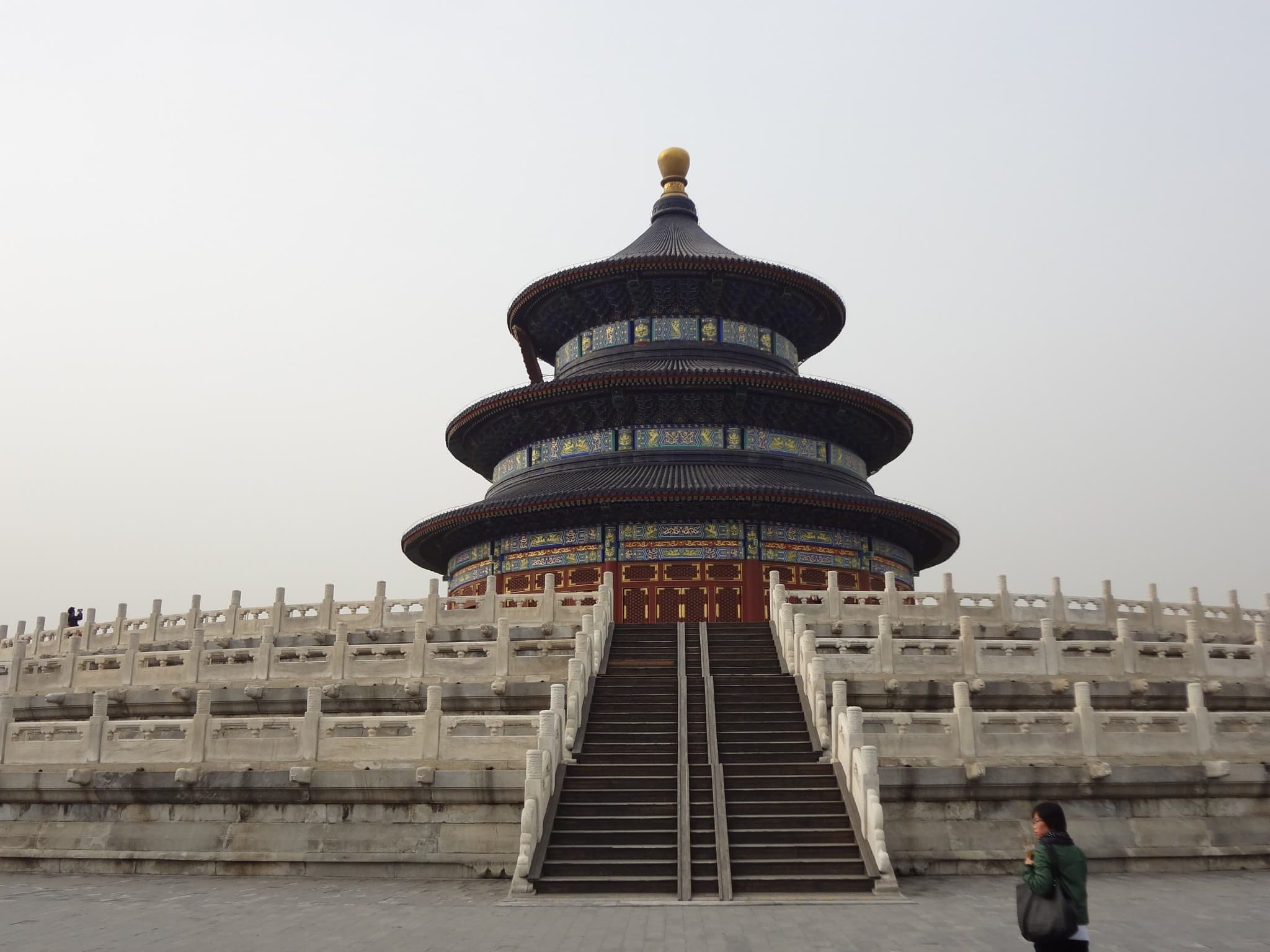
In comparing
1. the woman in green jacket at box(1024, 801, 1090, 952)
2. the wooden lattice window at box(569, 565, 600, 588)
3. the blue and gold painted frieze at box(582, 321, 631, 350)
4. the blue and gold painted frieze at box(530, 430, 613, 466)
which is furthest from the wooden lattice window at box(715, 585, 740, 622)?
the woman in green jacket at box(1024, 801, 1090, 952)

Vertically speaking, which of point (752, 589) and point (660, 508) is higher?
point (660, 508)

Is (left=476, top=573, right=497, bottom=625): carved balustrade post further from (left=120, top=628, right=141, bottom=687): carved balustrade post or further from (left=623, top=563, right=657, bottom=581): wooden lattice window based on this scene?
(left=623, top=563, right=657, bottom=581): wooden lattice window

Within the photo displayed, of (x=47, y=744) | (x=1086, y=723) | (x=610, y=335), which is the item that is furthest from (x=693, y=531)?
(x=47, y=744)

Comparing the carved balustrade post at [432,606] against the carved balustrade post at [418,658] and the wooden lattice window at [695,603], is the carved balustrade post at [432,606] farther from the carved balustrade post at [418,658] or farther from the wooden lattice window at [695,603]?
the wooden lattice window at [695,603]

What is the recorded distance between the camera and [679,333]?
1528 inches

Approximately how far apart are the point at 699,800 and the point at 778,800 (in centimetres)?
104

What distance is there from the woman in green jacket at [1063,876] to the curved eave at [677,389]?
26806mm

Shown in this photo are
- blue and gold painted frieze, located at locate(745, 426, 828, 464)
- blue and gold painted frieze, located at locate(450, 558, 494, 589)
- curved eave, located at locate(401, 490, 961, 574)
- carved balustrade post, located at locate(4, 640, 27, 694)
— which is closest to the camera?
carved balustrade post, located at locate(4, 640, 27, 694)

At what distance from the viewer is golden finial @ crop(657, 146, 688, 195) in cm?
4456

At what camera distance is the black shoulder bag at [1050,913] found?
285 inches

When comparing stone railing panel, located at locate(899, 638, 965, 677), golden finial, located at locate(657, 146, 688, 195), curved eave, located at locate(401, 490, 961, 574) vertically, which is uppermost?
golden finial, located at locate(657, 146, 688, 195)

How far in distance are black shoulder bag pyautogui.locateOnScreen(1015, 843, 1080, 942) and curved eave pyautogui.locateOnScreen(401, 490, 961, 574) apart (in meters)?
23.7

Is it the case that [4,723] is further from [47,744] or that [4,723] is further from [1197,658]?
[1197,658]

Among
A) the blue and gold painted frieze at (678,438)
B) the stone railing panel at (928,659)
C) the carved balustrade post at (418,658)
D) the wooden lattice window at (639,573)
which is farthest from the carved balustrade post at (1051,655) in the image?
the blue and gold painted frieze at (678,438)
